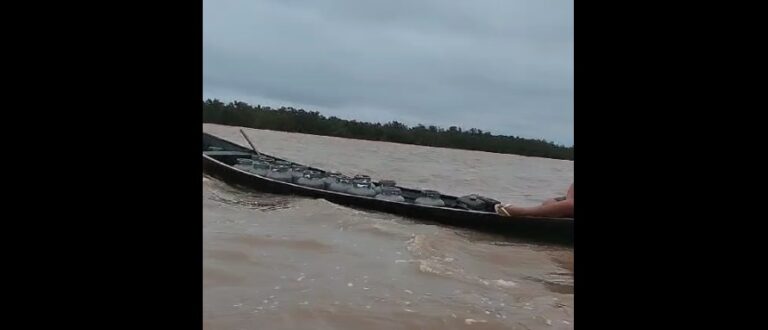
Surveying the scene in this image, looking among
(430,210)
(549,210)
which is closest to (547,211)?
(549,210)

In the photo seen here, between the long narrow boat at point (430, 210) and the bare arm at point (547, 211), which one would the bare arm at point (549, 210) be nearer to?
the bare arm at point (547, 211)

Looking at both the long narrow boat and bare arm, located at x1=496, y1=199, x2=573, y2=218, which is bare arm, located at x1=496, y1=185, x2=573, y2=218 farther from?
the long narrow boat

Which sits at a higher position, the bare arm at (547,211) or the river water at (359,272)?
the bare arm at (547,211)

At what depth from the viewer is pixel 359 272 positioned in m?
4.36

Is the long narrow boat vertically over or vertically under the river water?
over

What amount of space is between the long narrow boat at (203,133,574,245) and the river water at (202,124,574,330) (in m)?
0.10

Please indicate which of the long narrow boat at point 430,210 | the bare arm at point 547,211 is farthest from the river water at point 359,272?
the bare arm at point 547,211

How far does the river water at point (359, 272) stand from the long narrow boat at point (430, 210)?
100 mm

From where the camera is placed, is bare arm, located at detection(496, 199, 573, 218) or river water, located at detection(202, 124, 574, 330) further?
bare arm, located at detection(496, 199, 573, 218)

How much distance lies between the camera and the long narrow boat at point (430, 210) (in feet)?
19.7

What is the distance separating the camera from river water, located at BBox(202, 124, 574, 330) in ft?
10.8

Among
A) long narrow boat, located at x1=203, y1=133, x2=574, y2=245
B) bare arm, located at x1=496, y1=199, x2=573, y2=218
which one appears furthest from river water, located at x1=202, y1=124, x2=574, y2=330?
bare arm, located at x1=496, y1=199, x2=573, y2=218
